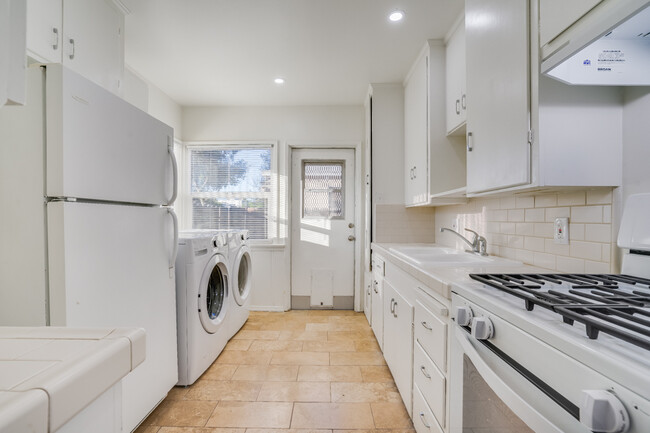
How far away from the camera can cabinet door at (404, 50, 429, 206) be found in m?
2.40

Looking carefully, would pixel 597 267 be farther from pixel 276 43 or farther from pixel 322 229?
pixel 322 229

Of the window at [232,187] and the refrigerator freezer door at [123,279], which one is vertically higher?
the window at [232,187]

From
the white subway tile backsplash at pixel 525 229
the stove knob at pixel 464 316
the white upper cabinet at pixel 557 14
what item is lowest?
the stove knob at pixel 464 316

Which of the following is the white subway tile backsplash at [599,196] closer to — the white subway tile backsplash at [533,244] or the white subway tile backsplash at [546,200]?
the white subway tile backsplash at [546,200]

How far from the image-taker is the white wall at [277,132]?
3682 mm

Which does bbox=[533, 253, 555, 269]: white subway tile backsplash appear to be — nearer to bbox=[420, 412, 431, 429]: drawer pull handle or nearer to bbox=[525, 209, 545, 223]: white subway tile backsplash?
bbox=[525, 209, 545, 223]: white subway tile backsplash

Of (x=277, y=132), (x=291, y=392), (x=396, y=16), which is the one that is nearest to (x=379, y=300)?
(x=291, y=392)

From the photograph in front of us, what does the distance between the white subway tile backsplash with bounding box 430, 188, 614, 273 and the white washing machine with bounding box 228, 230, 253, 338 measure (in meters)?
1.98

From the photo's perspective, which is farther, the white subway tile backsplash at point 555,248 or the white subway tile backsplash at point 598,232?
the white subway tile backsplash at point 555,248

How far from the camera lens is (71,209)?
3.81 feet

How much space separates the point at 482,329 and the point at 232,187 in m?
3.38

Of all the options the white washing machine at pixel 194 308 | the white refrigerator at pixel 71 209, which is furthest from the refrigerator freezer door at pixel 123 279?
the white washing machine at pixel 194 308

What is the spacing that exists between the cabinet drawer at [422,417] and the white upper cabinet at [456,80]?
62.9 inches

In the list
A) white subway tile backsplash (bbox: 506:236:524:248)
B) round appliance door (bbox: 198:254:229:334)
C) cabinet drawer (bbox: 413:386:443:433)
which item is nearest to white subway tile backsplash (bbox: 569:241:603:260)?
white subway tile backsplash (bbox: 506:236:524:248)
